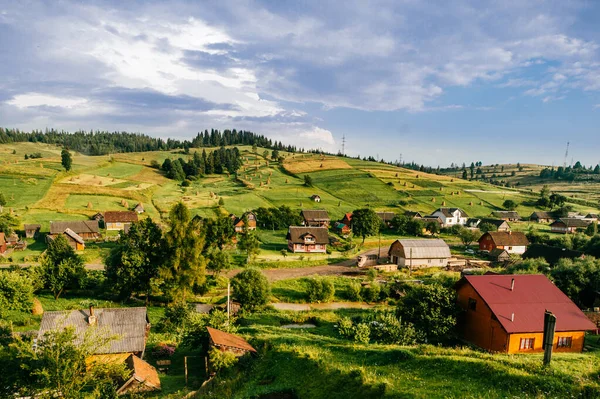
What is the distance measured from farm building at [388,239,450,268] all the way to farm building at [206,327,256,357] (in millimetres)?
45616

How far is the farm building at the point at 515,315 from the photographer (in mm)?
29328

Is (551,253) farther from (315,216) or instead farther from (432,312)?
(315,216)

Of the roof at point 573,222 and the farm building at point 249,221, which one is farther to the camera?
the roof at point 573,222

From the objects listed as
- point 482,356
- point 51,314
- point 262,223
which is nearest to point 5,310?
point 51,314

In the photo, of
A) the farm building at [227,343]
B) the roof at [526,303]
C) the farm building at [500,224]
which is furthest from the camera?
the farm building at [500,224]

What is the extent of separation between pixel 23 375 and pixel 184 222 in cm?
2756

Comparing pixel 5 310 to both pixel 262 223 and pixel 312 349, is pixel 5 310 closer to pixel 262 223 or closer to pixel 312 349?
pixel 312 349

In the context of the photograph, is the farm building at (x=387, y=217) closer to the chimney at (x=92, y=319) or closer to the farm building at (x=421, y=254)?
the farm building at (x=421, y=254)

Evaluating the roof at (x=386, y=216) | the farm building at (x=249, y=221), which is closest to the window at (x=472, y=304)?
the farm building at (x=249, y=221)

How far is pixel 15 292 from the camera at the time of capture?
39969 millimetres

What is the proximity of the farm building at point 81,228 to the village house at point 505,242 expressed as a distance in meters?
86.3

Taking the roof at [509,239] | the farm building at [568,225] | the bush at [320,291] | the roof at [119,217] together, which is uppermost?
the farm building at [568,225]

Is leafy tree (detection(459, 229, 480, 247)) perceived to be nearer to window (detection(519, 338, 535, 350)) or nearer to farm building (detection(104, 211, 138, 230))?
window (detection(519, 338, 535, 350))

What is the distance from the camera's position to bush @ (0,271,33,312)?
130ft
